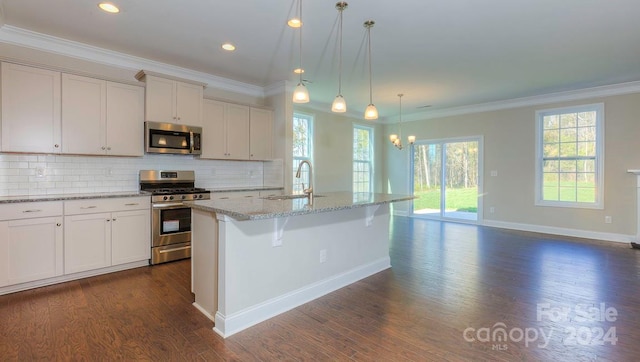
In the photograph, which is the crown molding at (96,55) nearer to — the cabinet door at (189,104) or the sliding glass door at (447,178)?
the cabinet door at (189,104)

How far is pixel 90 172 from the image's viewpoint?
154 inches

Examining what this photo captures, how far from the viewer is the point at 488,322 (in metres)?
2.53

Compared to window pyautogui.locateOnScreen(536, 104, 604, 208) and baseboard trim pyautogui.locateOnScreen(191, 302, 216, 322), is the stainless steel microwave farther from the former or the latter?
window pyautogui.locateOnScreen(536, 104, 604, 208)

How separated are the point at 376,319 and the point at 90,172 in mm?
3760

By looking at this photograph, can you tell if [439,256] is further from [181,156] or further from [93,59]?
[93,59]

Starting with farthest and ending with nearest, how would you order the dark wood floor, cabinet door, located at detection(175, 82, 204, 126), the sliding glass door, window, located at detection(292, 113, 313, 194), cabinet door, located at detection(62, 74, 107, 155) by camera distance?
the sliding glass door
window, located at detection(292, 113, 313, 194)
cabinet door, located at detection(175, 82, 204, 126)
cabinet door, located at detection(62, 74, 107, 155)
the dark wood floor

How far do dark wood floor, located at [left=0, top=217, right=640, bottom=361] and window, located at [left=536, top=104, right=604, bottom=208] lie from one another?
7.70ft

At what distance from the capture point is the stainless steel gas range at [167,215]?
3.98 m

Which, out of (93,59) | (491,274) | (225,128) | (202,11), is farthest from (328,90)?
(491,274)

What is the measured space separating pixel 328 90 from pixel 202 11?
3.11 metres

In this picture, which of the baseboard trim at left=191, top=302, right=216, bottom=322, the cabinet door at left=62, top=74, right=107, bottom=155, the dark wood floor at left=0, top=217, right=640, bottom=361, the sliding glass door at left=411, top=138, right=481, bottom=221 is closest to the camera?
the dark wood floor at left=0, top=217, right=640, bottom=361

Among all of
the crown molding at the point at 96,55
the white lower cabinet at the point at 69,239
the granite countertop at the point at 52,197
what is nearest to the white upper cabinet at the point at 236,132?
the crown molding at the point at 96,55

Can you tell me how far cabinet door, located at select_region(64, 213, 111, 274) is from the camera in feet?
11.0

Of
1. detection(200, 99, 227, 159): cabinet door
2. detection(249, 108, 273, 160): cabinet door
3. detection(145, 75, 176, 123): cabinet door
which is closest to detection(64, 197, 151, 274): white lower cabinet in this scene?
detection(145, 75, 176, 123): cabinet door
